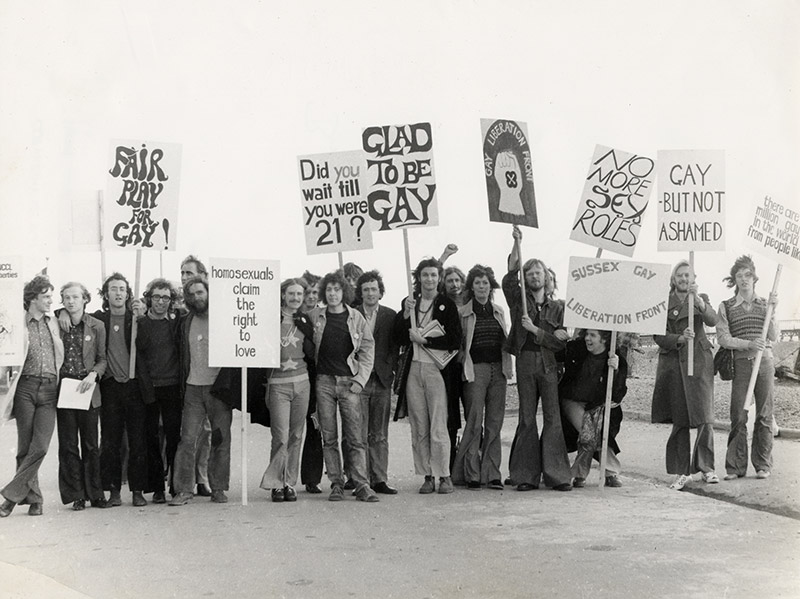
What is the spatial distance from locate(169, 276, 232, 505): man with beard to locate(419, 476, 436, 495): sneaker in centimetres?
172

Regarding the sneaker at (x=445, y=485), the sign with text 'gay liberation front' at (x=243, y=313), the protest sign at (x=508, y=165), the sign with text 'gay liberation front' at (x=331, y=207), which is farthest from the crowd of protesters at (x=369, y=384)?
the sign with text 'gay liberation front' at (x=331, y=207)

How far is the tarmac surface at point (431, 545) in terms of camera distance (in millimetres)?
5734

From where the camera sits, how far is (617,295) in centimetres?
908

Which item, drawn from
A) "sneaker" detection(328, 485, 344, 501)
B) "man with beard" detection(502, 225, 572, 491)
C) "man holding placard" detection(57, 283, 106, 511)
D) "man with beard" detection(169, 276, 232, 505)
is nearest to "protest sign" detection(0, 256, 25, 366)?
"man holding placard" detection(57, 283, 106, 511)

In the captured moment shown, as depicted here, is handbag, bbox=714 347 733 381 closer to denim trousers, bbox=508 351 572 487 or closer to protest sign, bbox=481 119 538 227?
denim trousers, bbox=508 351 572 487

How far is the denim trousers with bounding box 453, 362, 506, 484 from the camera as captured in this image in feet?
30.9

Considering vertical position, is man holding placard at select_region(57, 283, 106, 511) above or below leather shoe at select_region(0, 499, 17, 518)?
above

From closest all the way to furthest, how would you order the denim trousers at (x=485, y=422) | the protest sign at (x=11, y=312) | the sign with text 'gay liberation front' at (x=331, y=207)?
the protest sign at (x=11, y=312) → the denim trousers at (x=485, y=422) → the sign with text 'gay liberation front' at (x=331, y=207)

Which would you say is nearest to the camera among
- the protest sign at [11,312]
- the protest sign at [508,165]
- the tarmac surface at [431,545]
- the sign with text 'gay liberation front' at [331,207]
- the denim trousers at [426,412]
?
the tarmac surface at [431,545]

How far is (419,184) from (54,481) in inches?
186

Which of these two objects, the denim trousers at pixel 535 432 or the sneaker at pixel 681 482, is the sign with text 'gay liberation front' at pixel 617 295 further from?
the sneaker at pixel 681 482

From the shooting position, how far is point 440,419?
9242 mm

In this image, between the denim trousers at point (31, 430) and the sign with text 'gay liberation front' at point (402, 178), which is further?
the sign with text 'gay liberation front' at point (402, 178)

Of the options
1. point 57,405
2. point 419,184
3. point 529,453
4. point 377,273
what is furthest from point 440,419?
point 57,405
